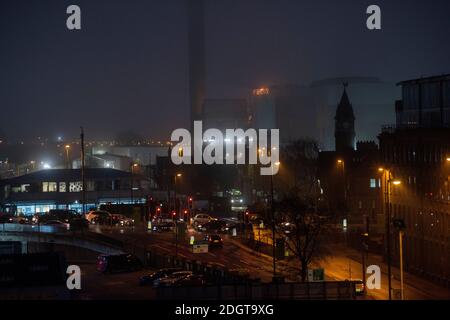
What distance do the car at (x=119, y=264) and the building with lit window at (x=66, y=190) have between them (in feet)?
69.5

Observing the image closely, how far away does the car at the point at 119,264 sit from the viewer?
23531mm

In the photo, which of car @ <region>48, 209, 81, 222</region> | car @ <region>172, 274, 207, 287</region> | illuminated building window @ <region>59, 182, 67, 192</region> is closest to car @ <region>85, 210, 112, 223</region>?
car @ <region>48, 209, 81, 222</region>

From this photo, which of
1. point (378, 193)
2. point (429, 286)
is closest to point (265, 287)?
point (429, 286)

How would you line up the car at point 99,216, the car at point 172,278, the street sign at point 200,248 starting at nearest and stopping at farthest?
the car at point 172,278 → the street sign at point 200,248 → the car at point 99,216

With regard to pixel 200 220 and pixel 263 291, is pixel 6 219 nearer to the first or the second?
pixel 200 220

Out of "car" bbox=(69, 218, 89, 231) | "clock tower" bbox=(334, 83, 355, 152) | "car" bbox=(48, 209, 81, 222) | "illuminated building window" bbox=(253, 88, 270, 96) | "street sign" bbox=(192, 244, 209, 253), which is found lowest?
"street sign" bbox=(192, 244, 209, 253)

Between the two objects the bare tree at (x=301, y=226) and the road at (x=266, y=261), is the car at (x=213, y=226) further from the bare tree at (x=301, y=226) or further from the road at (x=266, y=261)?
the bare tree at (x=301, y=226)

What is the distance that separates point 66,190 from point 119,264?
79.9 feet

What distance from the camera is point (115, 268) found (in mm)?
23516

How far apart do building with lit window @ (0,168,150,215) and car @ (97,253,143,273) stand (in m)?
21.2

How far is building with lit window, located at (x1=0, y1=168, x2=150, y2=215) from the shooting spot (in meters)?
44.7

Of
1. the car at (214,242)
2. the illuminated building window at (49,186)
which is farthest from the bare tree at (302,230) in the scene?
the illuminated building window at (49,186)

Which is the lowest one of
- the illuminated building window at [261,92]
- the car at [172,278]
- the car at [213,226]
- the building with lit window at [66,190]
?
the car at [172,278]

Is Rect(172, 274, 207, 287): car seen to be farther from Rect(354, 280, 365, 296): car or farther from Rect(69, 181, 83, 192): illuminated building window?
Rect(69, 181, 83, 192): illuminated building window
